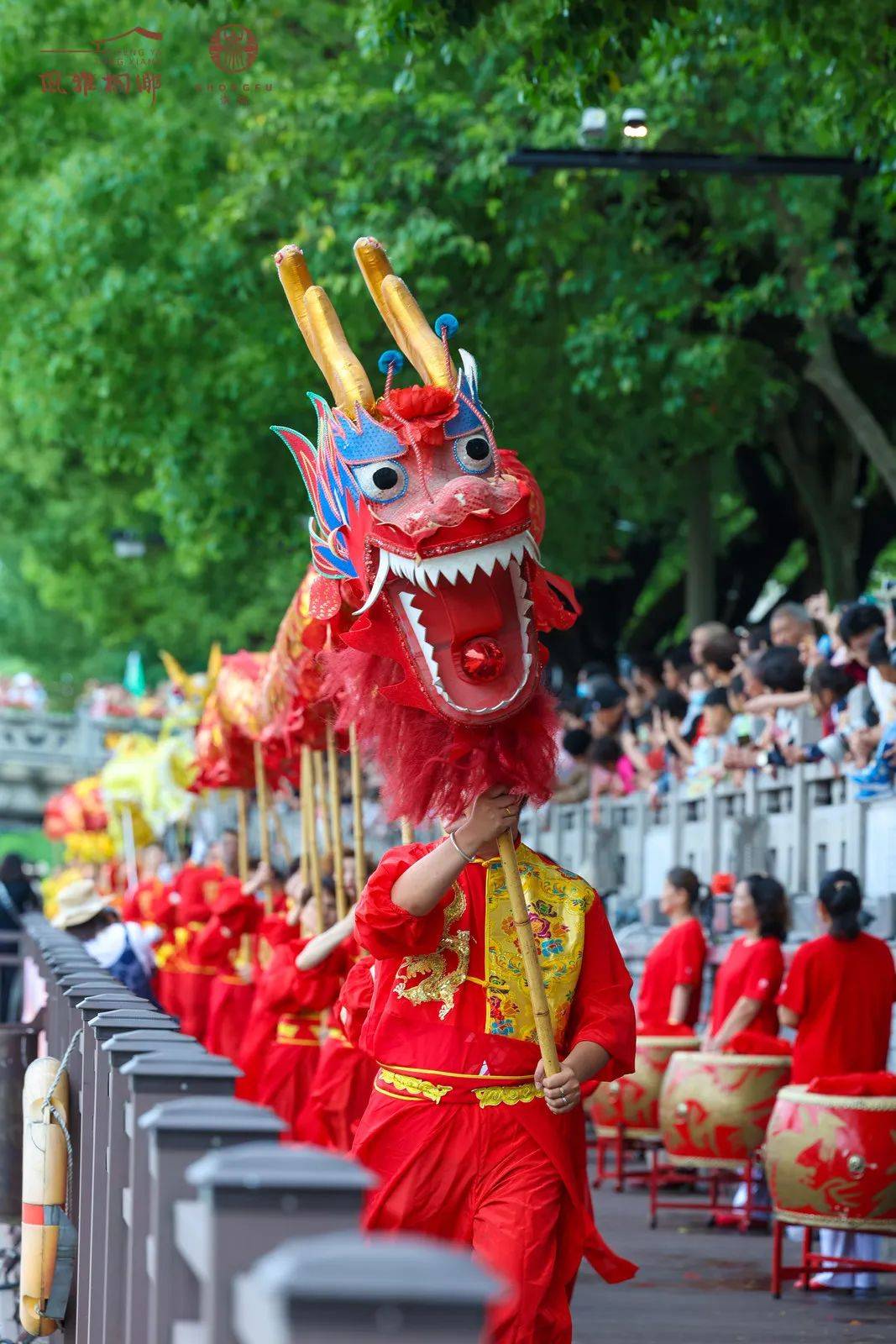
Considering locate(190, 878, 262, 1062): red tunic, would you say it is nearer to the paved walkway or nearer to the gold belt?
the paved walkway

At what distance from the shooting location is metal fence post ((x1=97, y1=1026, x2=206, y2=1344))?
Result: 4.46 m

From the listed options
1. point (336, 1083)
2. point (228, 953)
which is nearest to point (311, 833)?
point (336, 1083)

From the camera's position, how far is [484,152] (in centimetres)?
1644

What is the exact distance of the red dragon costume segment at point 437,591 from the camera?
5.33 m

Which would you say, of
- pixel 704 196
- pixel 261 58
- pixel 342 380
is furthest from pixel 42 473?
pixel 342 380

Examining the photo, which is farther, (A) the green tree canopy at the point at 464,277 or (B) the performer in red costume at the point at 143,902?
(B) the performer in red costume at the point at 143,902

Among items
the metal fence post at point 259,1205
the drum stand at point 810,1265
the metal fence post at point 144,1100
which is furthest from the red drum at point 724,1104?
the metal fence post at point 259,1205

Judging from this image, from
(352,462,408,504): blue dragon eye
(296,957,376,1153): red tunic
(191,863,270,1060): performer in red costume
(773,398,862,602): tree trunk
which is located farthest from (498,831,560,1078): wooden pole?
(773,398,862,602): tree trunk

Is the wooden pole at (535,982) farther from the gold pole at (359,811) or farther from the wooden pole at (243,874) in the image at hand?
the wooden pole at (243,874)

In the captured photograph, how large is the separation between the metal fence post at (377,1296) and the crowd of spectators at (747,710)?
8805 mm

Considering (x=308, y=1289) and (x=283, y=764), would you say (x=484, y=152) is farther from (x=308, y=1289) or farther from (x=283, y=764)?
(x=308, y=1289)

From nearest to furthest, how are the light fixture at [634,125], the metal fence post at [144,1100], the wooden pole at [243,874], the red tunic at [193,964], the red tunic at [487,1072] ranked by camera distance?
1. the metal fence post at [144,1100]
2. the red tunic at [487,1072]
3. the light fixture at [634,125]
4. the wooden pole at [243,874]
5. the red tunic at [193,964]

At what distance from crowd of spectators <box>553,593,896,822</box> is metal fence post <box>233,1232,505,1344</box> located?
347 inches

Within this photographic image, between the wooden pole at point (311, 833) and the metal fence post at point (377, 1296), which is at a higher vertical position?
the wooden pole at point (311, 833)
